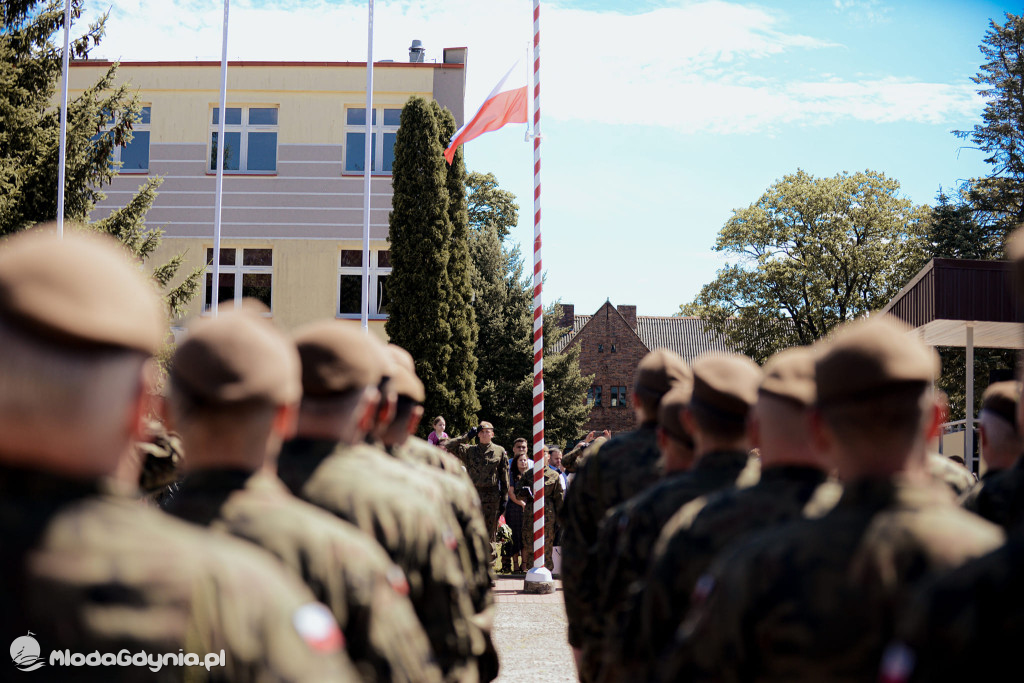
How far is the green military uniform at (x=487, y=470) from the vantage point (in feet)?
49.0

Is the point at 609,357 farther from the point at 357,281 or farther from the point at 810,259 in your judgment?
the point at 357,281

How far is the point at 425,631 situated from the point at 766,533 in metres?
1.50

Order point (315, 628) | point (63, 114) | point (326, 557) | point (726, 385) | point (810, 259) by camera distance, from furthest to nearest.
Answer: point (810, 259), point (63, 114), point (726, 385), point (326, 557), point (315, 628)

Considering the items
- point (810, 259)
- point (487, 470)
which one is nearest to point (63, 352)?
point (487, 470)

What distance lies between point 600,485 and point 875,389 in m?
3.11

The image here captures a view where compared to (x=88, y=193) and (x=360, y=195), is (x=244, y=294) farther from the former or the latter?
(x=88, y=193)

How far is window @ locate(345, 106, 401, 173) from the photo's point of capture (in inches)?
1091

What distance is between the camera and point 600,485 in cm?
510

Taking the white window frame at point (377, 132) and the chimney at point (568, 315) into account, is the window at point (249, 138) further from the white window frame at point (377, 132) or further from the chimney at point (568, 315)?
the chimney at point (568, 315)

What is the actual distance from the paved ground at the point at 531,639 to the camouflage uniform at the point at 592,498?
118 inches

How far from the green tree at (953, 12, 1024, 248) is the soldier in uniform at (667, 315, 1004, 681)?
40043 millimetres

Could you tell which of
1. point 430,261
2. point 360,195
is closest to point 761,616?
point 430,261

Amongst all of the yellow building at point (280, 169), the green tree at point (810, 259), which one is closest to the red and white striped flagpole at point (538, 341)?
the yellow building at point (280, 169)

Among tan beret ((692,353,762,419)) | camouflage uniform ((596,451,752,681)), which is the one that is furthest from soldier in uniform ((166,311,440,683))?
tan beret ((692,353,762,419))
